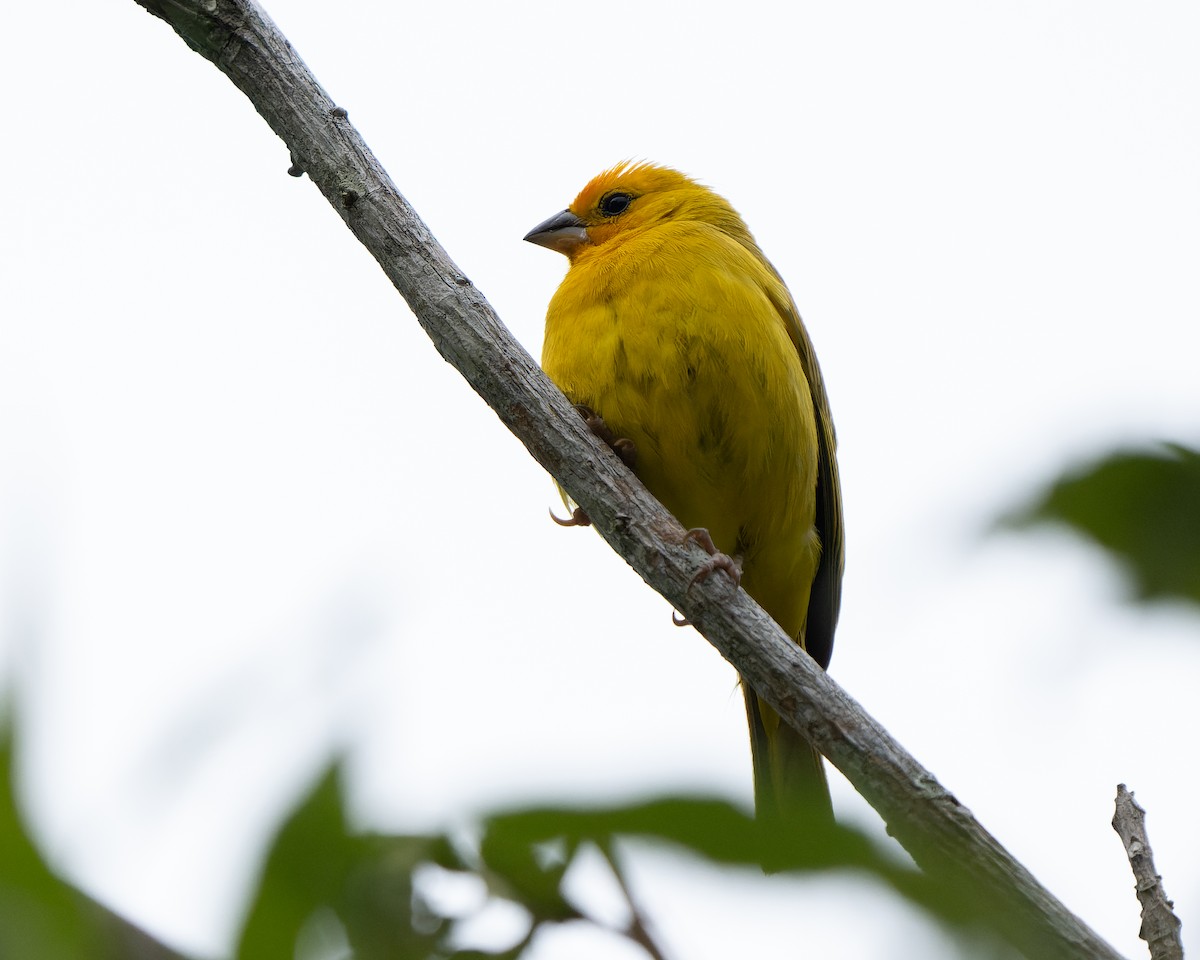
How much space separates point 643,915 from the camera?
0.99 metres

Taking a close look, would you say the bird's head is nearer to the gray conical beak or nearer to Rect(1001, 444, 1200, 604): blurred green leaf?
the gray conical beak

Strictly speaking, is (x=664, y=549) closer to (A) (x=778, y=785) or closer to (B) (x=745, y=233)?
(A) (x=778, y=785)

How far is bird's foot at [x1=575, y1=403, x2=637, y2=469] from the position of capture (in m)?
4.45

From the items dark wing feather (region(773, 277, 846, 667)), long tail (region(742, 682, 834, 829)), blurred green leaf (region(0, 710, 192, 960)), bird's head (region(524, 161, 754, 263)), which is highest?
bird's head (region(524, 161, 754, 263))

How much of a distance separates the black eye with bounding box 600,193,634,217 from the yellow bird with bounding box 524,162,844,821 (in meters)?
0.46

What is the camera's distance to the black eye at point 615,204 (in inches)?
230

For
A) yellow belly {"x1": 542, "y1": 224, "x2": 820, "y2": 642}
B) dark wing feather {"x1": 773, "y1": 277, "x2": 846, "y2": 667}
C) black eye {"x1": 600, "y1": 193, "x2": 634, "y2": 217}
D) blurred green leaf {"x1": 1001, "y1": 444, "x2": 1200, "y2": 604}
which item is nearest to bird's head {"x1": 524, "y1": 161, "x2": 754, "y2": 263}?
black eye {"x1": 600, "y1": 193, "x2": 634, "y2": 217}

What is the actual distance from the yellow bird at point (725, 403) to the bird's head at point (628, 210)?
9.4 inches

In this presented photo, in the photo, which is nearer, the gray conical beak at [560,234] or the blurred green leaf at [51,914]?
the blurred green leaf at [51,914]

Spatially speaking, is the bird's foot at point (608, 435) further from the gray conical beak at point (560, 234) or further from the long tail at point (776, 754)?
the gray conical beak at point (560, 234)

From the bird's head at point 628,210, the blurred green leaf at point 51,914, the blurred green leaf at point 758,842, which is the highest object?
the bird's head at point 628,210

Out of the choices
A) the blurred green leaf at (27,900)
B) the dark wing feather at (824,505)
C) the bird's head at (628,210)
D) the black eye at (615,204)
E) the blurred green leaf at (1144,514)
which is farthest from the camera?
the black eye at (615,204)

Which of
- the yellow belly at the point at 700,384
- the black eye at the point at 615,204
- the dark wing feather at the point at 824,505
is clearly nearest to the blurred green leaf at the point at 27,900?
the yellow belly at the point at 700,384

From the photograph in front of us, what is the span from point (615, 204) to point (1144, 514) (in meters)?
5.26
